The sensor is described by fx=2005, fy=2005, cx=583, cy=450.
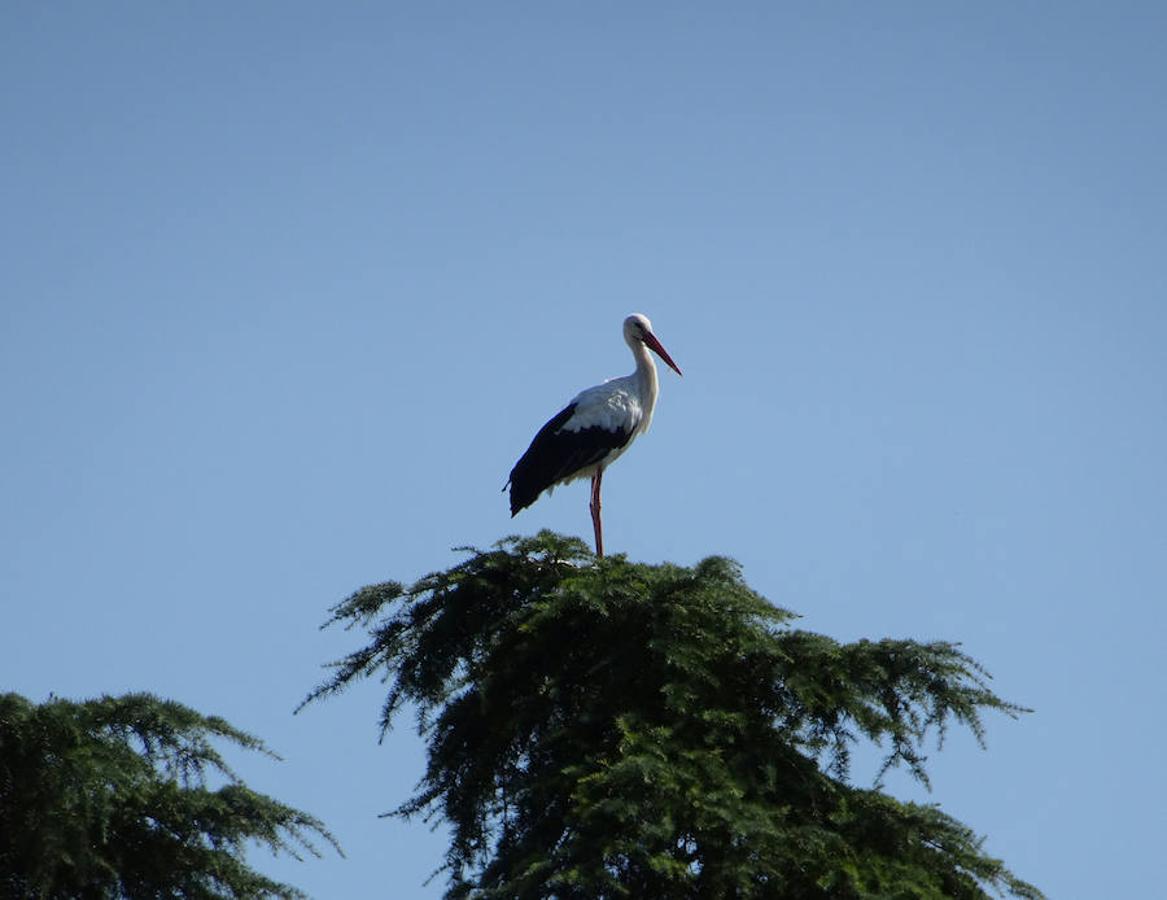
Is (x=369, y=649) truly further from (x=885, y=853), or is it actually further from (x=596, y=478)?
(x=596, y=478)

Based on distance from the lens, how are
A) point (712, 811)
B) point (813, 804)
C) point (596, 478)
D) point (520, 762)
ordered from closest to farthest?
point (712, 811) < point (813, 804) < point (520, 762) < point (596, 478)

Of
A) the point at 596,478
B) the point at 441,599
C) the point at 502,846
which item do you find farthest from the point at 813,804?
the point at 596,478

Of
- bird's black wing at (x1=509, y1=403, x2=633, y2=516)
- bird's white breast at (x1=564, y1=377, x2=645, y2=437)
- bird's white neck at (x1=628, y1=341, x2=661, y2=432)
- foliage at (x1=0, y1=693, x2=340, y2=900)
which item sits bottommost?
foliage at (x1=0, y1=693, x2=340, y2=900)

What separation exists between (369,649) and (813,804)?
3315mm

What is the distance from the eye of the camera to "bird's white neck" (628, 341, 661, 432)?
1947 centimetres

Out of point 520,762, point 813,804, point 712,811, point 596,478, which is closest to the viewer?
point 712,811

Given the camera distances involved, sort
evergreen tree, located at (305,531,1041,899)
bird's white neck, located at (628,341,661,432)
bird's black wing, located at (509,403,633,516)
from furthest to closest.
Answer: bird's white neck, located at (628,341,661,432)
bird's black wing, located at (509,403,633,516)
evergreen tree, located at (305,531,1041,899)

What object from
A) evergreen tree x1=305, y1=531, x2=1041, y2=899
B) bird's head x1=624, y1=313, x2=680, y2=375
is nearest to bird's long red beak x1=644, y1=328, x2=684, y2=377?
bird's head x1=624, y1=313, x2=680, y2=375

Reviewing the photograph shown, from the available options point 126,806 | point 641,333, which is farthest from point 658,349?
point 126,806

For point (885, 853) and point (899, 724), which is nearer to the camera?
point (885, 853)

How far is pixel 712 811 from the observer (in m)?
10.9

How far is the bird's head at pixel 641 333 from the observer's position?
20.2m

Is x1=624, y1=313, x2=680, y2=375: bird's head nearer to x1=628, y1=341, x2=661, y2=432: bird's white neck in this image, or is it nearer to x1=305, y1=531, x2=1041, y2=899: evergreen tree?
x1=628, y1=341, x2=661, y2=432: bird's white neck

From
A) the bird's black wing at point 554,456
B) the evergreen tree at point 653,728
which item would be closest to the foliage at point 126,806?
the evergreen tree at point 653,728
